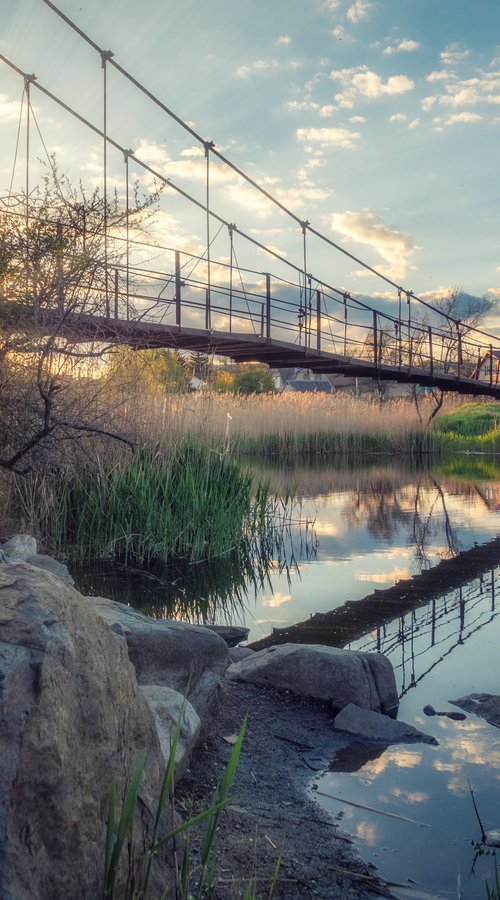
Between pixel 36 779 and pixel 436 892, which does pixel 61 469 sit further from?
pixel 36 779

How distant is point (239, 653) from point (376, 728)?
1.24 meters

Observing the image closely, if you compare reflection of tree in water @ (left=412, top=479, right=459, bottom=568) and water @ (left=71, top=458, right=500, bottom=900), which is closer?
water @ (left=71, top=458, right=500, bottom=900)

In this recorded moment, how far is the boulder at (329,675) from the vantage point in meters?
3.77

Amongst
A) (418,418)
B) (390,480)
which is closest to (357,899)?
(390,480)

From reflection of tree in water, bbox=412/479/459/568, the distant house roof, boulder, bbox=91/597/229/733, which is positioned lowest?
reflection of tree in water, bbox=412/479/459/568

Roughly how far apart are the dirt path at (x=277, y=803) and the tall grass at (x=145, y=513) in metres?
3.75

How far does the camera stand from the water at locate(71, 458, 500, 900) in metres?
2.60

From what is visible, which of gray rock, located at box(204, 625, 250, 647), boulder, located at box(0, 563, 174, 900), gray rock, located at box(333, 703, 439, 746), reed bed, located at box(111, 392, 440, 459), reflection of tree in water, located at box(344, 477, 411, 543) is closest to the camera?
boulder, located at box(0, 563, 174, 900)

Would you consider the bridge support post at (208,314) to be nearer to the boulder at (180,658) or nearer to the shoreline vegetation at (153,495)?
the shoreline vegetation at (153,495)

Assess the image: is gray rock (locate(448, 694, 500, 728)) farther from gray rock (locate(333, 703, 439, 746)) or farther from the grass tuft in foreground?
the grass tuft in foreground

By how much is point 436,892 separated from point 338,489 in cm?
1278

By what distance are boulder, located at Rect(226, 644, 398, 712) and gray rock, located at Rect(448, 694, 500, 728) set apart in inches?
12.5

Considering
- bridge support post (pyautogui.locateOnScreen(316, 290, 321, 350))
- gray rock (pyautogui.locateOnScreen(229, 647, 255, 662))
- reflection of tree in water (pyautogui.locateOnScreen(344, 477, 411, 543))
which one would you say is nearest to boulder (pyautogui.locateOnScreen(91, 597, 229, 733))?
gray rock (pyautogui.locateOnScreen(229, 647, 255, 662))

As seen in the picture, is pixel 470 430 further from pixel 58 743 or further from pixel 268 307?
pixel 58 743
